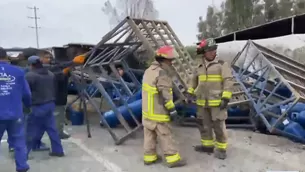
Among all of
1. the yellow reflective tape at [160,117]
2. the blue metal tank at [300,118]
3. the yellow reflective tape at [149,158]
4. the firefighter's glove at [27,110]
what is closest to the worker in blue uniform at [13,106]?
the firefighter's glove at [27,110]

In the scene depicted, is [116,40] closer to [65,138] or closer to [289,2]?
[65,138]

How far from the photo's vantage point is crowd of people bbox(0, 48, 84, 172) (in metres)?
4.90

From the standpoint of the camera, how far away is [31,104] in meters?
5.44

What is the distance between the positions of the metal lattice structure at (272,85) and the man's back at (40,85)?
3.57 metres

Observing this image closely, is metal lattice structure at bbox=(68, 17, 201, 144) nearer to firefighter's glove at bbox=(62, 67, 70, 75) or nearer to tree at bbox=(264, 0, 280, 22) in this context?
firefighter's glove at bbox=(62, 67, 70, 75)

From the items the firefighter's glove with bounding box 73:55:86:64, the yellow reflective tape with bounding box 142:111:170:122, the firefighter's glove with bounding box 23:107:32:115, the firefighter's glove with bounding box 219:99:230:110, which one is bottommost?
the yellow reflective tape with bounding box 142:111:170:122

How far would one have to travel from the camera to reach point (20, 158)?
4930mm

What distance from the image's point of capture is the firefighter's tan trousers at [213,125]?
18.4 feet

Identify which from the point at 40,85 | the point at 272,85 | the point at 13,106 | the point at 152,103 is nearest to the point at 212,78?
the point at 152,103

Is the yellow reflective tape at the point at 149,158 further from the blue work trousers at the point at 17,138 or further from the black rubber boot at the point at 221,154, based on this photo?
the blue work trousers at the point at 17,138

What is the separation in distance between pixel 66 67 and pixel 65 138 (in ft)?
4.42

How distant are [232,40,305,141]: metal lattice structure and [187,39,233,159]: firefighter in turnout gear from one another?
1.16 meters

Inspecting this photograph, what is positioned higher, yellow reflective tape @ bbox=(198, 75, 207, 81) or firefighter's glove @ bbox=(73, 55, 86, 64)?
firefighter's glove @ bbox=(73, 55, 86, 64)

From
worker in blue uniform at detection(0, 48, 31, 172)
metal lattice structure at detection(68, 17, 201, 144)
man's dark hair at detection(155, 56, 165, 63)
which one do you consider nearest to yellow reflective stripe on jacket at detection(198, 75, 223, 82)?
metal lattice structure at detection(68, 17, 201, 144)
